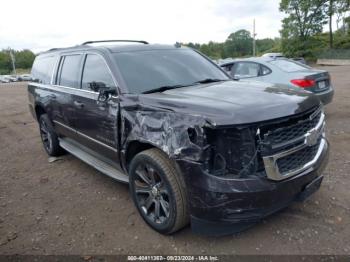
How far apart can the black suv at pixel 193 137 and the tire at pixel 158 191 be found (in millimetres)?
10

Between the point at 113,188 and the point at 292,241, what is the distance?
2.45 m

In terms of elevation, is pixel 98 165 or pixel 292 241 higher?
pixel 98 165

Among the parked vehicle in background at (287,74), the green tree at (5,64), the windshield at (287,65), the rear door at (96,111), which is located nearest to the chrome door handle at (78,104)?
the rear door at (96,111)

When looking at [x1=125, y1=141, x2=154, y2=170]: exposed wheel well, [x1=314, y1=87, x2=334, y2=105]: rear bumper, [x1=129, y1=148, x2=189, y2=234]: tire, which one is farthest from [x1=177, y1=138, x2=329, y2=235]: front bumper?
[x1=314, y1=87, x2=334, y2=105]: rear bumper

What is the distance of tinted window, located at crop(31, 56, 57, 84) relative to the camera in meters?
5.60

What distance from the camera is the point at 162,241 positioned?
3221 millimetres

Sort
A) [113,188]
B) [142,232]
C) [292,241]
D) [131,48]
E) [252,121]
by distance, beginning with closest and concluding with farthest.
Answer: [252,121] < [292,241] < [142,232] < [131,48] < [113,188]

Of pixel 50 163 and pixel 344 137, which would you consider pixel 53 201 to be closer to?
pixel 50 163

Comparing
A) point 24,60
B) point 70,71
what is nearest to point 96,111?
point 70,71

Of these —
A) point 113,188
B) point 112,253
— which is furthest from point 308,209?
point 113,188

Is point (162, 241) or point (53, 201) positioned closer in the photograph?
point (162, 241)

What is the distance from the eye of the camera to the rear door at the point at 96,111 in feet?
12.2

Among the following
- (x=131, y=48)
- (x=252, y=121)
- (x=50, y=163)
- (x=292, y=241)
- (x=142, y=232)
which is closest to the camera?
(x=252, y=121)

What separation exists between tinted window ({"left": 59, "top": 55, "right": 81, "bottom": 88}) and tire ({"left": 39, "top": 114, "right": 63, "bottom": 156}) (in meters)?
1.10
